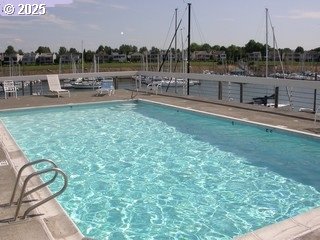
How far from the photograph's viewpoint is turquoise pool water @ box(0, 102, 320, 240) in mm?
4910

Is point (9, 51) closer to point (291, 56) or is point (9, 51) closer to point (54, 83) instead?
point (291, 56)

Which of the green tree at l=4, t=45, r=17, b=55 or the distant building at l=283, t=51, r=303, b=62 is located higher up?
the green tree at l=4, t=45, r=17, b=55

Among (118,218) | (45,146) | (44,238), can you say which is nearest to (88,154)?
(45,146)

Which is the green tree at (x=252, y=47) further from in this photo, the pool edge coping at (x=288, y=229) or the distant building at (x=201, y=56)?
the pool edge coping at (x=288, y=229)

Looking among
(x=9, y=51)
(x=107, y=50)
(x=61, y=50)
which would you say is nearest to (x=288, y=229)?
(x=61, y=50)

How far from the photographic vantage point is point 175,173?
6805mm

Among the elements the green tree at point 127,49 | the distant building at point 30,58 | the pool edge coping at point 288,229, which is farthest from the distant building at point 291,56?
the distant building at point 30,58

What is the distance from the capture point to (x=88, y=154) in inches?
319

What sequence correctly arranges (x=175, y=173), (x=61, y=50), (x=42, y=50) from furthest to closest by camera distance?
(x=42, y=50) → (x=61, y=50) → (x=175, y=173)

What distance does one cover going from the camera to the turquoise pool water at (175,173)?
4.91 meters

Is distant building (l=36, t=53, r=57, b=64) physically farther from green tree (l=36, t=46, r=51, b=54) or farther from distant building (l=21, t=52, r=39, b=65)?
green tree (l=36, t=46, r=51, b=54)

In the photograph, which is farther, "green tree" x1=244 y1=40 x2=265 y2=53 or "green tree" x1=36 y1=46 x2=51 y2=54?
"green tree" x1=36 y1=46 x2=51 y2=54

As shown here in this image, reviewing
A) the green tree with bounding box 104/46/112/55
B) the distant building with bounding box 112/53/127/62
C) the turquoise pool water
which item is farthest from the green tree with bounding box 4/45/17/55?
the turquoise pool water

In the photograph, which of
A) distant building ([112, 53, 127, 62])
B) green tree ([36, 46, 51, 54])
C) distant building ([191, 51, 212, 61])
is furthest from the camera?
green tree ([36, 46, 51, 54])
